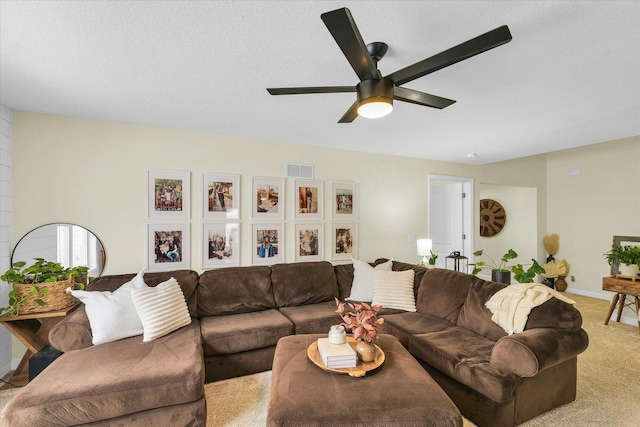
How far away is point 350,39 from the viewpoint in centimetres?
123

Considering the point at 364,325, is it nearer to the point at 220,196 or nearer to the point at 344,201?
the point at 220,196

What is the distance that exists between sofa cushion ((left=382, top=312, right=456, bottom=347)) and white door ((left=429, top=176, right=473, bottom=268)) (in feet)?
8.44

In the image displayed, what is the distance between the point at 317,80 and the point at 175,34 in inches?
35.5

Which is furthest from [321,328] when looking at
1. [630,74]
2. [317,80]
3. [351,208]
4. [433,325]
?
[630,74]

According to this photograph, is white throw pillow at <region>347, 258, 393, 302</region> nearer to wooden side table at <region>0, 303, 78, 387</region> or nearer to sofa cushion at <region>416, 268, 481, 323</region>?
sofa cushion at <region>416, 268, 481, 323</region>

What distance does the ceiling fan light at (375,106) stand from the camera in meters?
1.54

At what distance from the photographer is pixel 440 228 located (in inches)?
222

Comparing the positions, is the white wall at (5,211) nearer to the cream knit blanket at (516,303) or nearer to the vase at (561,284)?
the cream knit blanket at (516,303)

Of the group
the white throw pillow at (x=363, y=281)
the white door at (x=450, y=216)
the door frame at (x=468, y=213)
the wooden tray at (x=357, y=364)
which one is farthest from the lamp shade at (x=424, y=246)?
the wooden tray at (x=357, y=364)

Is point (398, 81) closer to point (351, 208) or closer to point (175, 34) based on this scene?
point (175, 34)

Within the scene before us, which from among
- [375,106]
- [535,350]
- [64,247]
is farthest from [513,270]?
[64,247]

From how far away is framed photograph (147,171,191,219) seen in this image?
3.17m

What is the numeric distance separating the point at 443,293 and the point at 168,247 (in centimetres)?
288

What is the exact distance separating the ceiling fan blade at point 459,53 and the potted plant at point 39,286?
3.04 m
